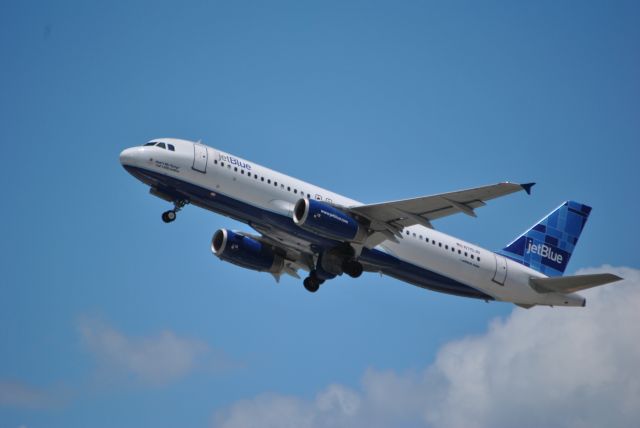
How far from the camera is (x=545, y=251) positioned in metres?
49.2

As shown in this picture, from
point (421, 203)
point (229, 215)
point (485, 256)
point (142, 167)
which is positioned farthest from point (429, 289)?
point (142, 167)

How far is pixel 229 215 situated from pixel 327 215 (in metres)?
4.45

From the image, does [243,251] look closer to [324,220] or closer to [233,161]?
[233,161]

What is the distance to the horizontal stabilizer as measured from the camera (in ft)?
137

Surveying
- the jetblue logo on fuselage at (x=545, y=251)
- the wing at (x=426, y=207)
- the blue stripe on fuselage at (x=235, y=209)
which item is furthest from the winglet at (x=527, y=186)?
the jetblue logo on fuselage at (x=545, y=251)

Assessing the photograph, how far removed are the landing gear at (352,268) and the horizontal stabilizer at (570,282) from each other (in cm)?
915

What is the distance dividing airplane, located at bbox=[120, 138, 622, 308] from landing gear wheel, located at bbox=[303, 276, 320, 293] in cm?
5

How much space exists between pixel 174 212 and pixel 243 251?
21.6 feet

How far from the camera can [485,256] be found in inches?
1820

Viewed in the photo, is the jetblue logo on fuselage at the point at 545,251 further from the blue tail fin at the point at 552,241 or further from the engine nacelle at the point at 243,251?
the engine nacelle at the point at 243,251

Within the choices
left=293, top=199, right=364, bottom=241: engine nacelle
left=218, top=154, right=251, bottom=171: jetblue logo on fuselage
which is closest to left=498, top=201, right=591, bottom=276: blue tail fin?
left=293, top=199, right=364, bottom=241: engine nacelle

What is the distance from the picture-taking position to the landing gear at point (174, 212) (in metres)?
41.8

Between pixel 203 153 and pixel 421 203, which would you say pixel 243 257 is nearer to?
pixel 203 153

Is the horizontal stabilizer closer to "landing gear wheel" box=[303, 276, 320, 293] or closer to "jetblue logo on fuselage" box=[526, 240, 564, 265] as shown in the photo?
"jetblue logo on fuselage" box=[526, 240, 564, 265]
